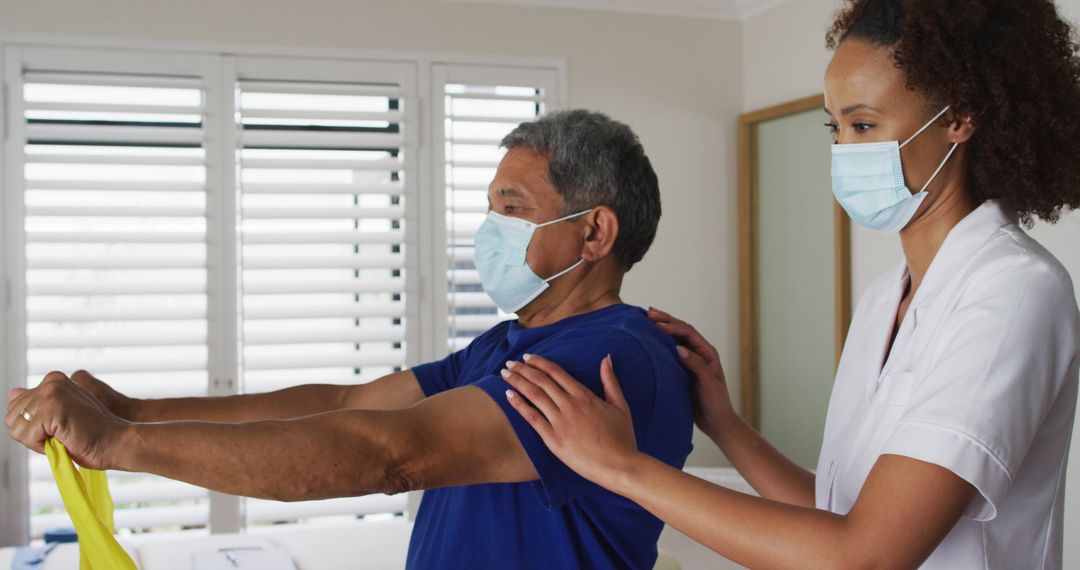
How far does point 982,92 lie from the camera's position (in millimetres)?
1259

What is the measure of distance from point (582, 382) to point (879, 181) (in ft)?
1.63

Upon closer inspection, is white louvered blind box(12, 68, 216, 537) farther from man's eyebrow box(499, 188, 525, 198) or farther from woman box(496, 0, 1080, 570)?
woman box(496, 0, 1080, 570)

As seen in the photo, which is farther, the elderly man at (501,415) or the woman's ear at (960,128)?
the woman's ear at (960,128)

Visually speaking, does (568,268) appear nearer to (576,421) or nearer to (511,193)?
(511,193)

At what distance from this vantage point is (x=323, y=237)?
383cm

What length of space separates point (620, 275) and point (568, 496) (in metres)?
0.47

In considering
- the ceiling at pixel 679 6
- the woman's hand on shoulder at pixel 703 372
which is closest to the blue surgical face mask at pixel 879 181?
the woman's hand on shoulder at pixel 703 372

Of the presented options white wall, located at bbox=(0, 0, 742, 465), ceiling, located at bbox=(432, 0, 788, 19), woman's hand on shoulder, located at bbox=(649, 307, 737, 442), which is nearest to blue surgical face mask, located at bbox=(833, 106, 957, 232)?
woman's hand on shoulder, located at bbox=(649, 307, 737, 442)

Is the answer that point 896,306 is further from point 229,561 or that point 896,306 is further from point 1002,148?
point 229,561

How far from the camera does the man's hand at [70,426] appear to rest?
3.34 feet

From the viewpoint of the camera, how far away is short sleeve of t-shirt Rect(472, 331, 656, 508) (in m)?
1.19

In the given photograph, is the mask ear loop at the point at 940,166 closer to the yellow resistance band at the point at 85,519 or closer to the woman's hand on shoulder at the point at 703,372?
the woman's hand on shoulder at the point at 703,372

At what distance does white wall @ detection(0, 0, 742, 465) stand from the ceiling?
4 cm

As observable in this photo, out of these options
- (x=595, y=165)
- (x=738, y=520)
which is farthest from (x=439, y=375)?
(x=738, y=520)
